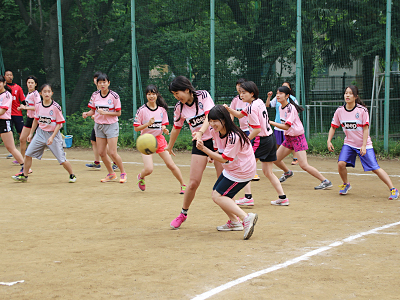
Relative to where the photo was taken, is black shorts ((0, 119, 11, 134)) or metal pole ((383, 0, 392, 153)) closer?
black shorts ((0, 119, 11, 134))

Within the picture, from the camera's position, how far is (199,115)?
6.17 m

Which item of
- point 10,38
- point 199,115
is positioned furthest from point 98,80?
point 10,38

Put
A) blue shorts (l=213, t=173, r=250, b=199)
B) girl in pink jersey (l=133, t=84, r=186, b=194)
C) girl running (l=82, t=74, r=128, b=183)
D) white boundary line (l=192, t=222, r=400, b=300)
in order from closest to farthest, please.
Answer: white boundary line (l=192, t=222, r=400, b=300) < blue shorts (l=213, t=173, r=250, b=199) < girl in pink jersey (l=133, t=84, r=186, b=194) < girl running (l=82, t=74, r=128, b=183)

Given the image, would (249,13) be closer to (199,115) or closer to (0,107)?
(0,107)

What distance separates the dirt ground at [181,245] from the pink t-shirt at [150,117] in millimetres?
1153

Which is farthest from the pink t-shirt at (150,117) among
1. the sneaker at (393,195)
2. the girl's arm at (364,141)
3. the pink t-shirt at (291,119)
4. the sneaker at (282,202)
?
the sneaker at (393,195)

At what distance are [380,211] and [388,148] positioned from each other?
673 centimetres

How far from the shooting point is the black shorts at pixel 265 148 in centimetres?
747

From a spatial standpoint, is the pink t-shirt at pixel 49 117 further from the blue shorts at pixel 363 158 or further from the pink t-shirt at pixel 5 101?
the blue shorts at pixel 363 158

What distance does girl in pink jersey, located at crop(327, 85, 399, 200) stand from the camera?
7.64 m

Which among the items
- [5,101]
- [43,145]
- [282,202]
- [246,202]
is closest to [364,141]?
[282,202]

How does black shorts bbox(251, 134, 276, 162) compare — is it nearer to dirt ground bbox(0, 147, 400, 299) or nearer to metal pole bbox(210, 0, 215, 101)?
dirt ground bbox(0, 147, 400, 299)

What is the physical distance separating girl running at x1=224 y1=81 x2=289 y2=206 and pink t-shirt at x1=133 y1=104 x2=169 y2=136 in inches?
74.8

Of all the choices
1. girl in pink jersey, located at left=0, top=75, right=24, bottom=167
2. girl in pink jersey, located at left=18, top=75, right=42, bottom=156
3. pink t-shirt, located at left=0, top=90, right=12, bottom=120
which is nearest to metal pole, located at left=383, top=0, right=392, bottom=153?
girl in pink jersey, located at left=18, top=75, right=42, bottom=156
